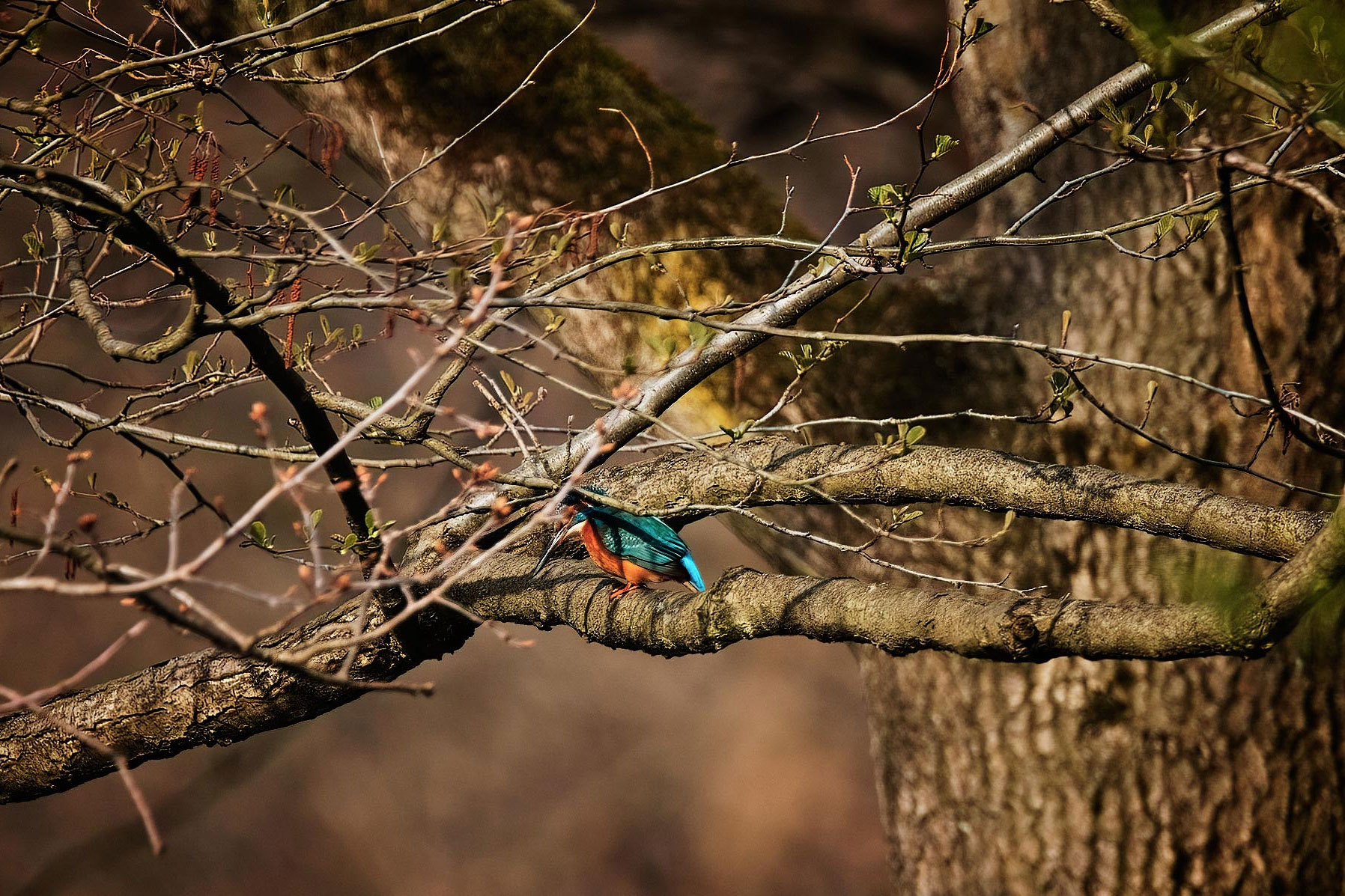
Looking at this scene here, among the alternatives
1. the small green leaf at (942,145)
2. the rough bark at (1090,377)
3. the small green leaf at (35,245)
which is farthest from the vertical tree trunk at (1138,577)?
the small green leaf at (35,245)

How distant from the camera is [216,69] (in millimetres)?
1223

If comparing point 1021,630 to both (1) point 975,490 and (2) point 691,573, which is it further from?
(2) point 691,573

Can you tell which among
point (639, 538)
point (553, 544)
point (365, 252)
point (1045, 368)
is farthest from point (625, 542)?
point (1045, 368)

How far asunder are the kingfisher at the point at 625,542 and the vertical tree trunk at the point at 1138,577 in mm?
730

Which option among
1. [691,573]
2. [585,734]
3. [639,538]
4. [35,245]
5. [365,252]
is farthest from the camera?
[585,734]

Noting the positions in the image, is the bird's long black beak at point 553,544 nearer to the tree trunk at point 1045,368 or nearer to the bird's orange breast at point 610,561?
the bird's orange breast at point 610,561

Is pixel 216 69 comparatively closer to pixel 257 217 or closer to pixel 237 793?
pixel 257 217

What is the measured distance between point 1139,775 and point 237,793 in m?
4.93

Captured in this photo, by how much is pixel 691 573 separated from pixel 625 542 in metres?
0.22

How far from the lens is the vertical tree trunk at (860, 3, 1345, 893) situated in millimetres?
1891

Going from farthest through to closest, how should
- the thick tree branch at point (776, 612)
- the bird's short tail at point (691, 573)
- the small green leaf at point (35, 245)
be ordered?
the bird's short tail at point (691, 573) → the small green leaf at point (35, 245) → the thick tree branch at point (776, 612)

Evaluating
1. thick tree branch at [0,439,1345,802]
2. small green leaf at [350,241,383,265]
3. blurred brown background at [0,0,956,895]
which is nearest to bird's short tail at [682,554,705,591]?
thick tree branch at [0,439,1345,802]

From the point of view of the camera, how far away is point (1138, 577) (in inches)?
77.1

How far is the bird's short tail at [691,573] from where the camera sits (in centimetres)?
181
